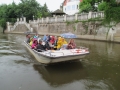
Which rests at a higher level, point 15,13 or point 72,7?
point 72,7

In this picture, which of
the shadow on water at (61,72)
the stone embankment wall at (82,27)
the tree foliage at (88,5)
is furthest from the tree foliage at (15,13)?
the shadow on water at (61,72)

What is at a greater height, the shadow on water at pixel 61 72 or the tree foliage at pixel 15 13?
the tree foliage at pixel 15 13

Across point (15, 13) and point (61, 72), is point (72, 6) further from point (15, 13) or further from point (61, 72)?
point (61, 72)

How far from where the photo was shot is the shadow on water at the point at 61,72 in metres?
6.70

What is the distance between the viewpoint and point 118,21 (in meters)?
17.9

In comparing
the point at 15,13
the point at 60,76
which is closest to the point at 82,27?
the point at 60,76

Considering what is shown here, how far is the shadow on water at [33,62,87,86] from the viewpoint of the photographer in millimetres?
6699

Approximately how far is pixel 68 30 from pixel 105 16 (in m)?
7.90

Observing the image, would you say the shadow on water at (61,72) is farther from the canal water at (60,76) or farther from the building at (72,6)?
the building at (72,6)

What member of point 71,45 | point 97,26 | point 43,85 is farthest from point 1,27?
point 43,85

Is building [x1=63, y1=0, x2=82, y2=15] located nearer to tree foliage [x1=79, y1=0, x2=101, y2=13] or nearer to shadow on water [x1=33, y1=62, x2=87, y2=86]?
tree foliage [x1=79, y1=0, x2=101, y2=13]

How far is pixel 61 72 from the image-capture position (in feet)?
25.3

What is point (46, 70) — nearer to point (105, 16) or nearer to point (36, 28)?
point (105, 16)

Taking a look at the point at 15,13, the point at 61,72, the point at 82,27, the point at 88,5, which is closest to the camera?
the point at 61,72
